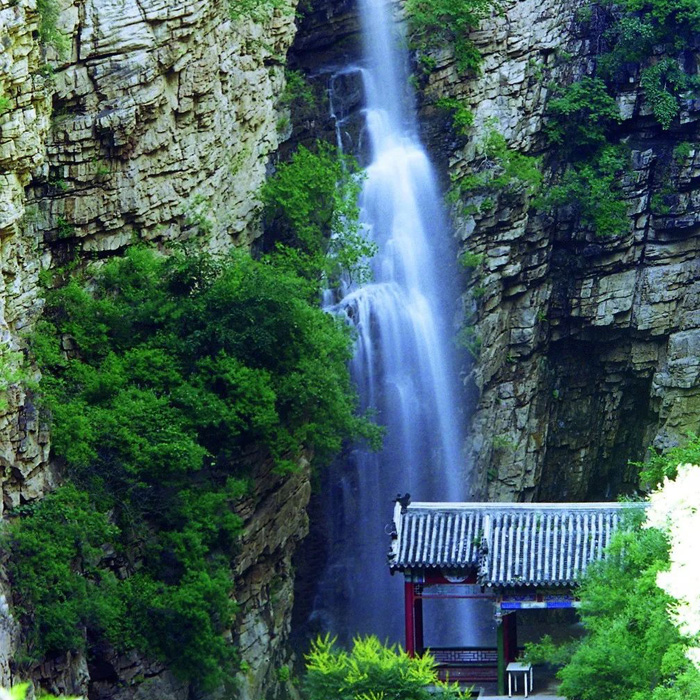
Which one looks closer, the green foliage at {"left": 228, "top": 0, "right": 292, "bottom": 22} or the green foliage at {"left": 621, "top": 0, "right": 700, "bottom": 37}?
the green foliage at {"left": 228, "top": 0, "right": 292, "bottom": 22}

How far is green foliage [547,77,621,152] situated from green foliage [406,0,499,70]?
305cm

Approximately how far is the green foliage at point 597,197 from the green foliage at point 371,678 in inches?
853

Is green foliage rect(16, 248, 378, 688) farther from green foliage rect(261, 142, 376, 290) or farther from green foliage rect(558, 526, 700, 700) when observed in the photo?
green foliage rect(558, 526, 700, 700)

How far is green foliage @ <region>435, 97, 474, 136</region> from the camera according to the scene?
179ft

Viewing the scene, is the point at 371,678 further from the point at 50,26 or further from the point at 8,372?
the point at 50,26

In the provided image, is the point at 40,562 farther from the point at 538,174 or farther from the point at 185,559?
the point at 538,174

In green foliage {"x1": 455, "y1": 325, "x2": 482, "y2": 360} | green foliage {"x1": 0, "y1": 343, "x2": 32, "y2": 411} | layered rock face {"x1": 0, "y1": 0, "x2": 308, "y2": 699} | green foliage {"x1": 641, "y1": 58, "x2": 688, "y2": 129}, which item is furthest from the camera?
green foliage {"x1": 641, "y1": 58, "x2": 688, "y2": 129}

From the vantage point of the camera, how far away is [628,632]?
1417 inches

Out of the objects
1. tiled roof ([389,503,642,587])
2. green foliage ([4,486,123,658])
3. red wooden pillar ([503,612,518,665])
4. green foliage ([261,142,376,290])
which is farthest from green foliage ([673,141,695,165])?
green foliage ([4,486,123,658])

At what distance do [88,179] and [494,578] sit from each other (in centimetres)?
1315

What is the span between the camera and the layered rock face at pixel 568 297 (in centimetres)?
5522

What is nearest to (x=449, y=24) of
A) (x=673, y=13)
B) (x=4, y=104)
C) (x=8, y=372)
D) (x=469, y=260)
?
(x=673, y=13)

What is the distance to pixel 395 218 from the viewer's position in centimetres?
5325

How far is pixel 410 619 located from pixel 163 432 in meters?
6.96
